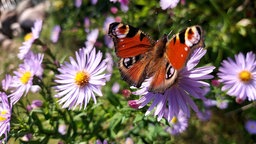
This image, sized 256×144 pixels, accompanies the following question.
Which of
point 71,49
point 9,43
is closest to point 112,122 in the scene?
point 71,49

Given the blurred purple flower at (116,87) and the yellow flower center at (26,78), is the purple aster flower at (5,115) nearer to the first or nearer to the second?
the yellow flower center at (26,78)

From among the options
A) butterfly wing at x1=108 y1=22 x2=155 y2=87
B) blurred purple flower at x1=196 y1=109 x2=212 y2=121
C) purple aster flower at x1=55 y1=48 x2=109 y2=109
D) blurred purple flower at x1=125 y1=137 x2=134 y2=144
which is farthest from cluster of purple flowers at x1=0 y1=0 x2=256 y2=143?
blurred purple flower at x1=196 y1=109 x2=212 y2=121

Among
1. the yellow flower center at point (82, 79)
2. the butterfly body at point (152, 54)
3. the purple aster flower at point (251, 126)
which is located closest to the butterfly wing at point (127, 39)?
the butterfly body at point (152, 54)

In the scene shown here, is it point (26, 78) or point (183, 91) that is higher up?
point (26, 78)

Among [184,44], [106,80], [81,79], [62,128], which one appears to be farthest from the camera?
[62,128]

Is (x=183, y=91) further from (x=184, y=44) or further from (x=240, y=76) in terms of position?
(x=240, y=76)

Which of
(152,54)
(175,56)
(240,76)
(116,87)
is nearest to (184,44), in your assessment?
(175,56)

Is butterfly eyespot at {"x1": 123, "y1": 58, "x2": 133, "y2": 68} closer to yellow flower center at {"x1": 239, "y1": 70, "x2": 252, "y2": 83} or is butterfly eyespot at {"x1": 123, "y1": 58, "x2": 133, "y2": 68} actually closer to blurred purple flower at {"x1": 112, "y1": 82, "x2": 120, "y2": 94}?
yellow flower center at {"x1": 239, "y1": 70, "x2": 252, "y2": 83}
